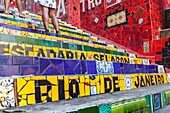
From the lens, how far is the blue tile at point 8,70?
99 cm

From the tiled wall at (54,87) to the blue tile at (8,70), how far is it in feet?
0.19

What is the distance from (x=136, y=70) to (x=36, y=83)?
45.4 inches

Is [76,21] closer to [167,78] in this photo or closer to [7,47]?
[167,78]

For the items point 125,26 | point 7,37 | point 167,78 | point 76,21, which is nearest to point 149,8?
point 125,26

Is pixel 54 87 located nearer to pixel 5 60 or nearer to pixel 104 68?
pixel 5 60

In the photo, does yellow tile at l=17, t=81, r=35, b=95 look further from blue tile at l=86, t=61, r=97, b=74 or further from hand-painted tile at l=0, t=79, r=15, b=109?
blue tile at l=86, t=61, r=97, b=74

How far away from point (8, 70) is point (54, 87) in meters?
0.23

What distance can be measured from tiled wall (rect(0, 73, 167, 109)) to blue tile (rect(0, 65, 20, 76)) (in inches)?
2.3

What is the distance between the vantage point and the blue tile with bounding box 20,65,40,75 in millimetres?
1052

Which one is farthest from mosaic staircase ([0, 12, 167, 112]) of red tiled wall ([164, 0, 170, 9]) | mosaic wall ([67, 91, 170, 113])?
red tiled wall ([164, 0, 170, 9])

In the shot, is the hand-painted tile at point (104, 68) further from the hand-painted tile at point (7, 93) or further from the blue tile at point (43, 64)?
the hand-painted tile at point (7, 93)

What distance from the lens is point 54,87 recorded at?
1.11 metres

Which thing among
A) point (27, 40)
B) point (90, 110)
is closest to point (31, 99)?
point (90, 110)

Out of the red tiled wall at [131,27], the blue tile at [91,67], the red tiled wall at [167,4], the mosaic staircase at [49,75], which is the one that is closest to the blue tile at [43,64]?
the mosaic staircase at [49,75]
